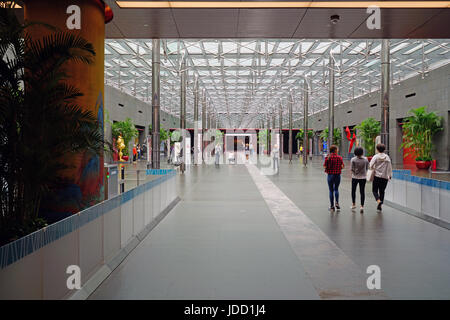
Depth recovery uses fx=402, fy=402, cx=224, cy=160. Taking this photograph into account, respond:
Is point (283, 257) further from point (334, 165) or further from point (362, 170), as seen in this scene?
point (362, 170)

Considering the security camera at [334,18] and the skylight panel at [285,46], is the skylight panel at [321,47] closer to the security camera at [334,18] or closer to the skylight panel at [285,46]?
the skylight panel at [285,46]

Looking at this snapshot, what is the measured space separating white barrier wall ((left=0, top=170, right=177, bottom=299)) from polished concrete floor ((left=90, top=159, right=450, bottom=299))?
0.38 metres

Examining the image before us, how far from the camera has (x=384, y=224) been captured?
8773 mm

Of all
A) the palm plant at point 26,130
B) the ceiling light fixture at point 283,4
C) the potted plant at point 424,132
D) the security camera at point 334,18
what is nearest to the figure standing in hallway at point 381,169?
the security camera at point 334,18

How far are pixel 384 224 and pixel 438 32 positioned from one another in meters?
5.49

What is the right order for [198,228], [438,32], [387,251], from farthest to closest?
[438,32], [198,228], [387,251]

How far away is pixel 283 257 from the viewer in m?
5.95

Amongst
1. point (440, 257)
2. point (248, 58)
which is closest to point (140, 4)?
point (440, 257)

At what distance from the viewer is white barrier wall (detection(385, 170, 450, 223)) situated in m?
8.48

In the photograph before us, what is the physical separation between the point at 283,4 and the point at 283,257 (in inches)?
218

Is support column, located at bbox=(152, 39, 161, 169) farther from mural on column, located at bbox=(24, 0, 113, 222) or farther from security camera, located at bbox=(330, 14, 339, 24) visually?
mural on column, located at bbox=(24, 0, 113, 222)

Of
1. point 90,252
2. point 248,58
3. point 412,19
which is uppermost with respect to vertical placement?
point 248,58

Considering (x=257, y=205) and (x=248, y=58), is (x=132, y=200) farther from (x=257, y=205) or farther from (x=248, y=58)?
(x=248, y=58)

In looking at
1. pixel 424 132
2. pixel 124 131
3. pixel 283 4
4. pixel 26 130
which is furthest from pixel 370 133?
pixel 26 130
